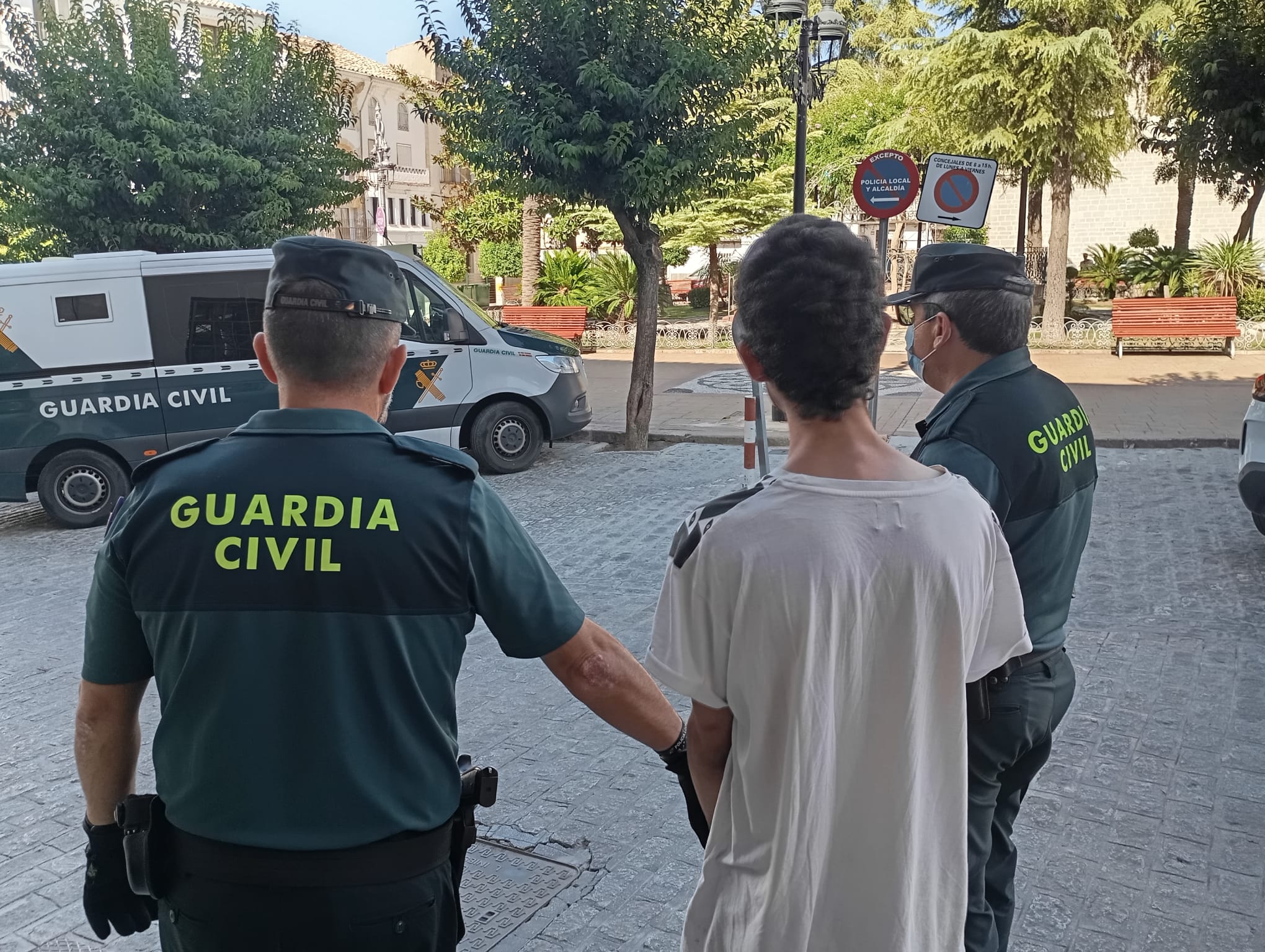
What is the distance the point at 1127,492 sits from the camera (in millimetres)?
9328

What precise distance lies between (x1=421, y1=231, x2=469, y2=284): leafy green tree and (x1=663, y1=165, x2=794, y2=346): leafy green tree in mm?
9328

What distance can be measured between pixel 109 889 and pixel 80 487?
8233mm

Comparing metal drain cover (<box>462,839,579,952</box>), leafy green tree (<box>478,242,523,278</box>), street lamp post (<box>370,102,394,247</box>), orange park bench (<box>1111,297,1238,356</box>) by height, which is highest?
street lamp post (<box>370,102,394,247</box>)

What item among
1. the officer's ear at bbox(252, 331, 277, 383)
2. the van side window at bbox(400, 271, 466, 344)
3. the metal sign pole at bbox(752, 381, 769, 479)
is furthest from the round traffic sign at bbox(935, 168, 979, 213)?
the officer's ear at bbox(252, 331, 277, 383)

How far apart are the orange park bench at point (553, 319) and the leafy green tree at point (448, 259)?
37.3 ft

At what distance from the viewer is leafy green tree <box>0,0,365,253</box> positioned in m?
13.1

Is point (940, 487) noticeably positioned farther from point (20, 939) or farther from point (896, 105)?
point (896, 105)

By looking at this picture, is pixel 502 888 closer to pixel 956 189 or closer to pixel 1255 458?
pixel 1255 458

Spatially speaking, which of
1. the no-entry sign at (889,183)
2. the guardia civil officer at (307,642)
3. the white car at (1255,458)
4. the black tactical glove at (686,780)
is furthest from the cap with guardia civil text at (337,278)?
the no-entry sign at (889,183)

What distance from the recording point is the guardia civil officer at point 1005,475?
2.46m

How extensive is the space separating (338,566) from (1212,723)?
4.25m

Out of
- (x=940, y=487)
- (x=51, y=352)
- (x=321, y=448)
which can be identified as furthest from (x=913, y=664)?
(x=51, y=352)

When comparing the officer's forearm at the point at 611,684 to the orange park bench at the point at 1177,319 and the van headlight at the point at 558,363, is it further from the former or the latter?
the orange park bench at the point at 1177,319

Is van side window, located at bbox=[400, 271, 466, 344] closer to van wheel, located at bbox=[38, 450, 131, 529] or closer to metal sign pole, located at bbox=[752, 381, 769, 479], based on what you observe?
van wheel, located at bbox=[38, 450, 131, 529]
